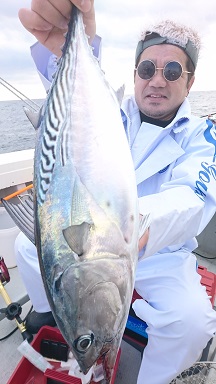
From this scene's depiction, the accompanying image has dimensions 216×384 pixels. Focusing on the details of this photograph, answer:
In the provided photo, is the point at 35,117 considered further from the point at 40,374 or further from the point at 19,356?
the point at 19,356

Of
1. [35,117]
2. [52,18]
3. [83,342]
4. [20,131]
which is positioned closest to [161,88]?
[52,18]

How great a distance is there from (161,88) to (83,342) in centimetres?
151

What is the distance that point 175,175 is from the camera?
1.53 meters

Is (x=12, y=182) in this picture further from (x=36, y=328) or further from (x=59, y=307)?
(x=59, y=307)

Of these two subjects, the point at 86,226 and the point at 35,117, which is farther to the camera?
the point at 35,117

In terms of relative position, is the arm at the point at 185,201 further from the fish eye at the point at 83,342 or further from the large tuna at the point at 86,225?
the fish eye at the point at 83,342

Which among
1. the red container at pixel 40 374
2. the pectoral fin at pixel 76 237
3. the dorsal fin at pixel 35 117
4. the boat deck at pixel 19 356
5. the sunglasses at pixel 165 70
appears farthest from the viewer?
the sunglasses at pixel 165 70

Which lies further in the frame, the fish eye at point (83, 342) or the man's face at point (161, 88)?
the man's face at point (161, 88)

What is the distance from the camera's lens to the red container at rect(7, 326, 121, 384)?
54.4 inches

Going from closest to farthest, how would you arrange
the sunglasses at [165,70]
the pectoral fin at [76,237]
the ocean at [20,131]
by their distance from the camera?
the pectoral fin at [76,237]
the sunglasses at [165,70]
the ocean at [20,131]

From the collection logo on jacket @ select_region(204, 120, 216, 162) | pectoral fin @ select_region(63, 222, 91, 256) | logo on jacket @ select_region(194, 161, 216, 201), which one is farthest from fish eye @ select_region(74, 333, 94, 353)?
logo on jacket @ select_region(204, 120, 216, 162)

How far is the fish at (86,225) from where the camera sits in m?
0.84

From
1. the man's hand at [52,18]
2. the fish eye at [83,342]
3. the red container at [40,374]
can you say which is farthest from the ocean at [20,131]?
the fish eye at [83,342]

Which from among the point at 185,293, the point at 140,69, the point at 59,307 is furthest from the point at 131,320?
the point at 140,69
